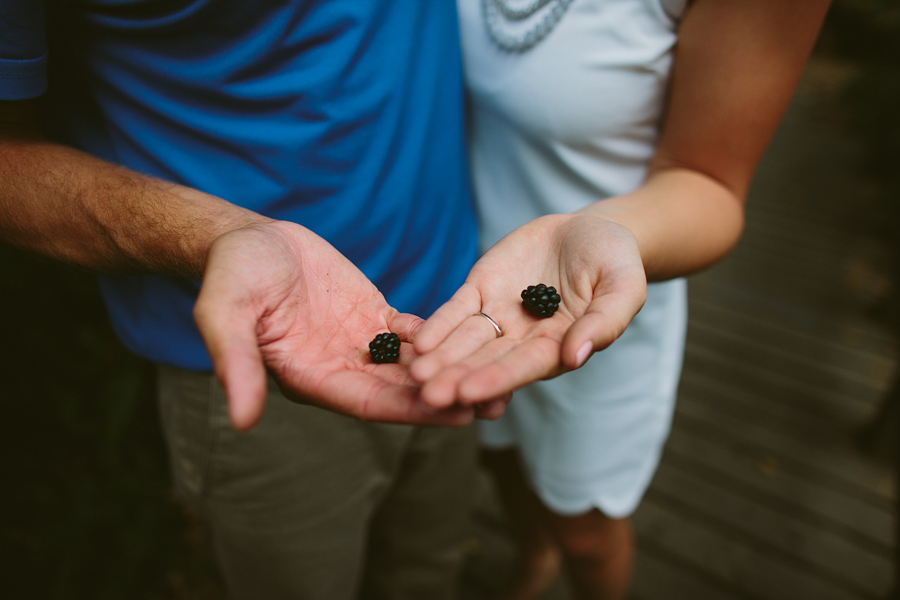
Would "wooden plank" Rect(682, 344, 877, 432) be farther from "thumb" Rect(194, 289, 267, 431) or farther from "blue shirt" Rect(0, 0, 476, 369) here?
"thumb" Rect(194, 289, 267, 431)

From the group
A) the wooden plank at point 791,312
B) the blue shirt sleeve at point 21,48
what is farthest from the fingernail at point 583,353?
the wooden plank at point 791,312

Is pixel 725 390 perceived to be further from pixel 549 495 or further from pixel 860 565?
pixel 549 495

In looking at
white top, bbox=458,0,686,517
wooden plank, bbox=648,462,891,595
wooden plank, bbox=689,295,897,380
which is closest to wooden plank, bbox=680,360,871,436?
wooden plank, bbox=689,295,897,380

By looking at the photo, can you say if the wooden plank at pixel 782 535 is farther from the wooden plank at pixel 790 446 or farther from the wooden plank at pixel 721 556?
the wooden plank at pixel 790 446

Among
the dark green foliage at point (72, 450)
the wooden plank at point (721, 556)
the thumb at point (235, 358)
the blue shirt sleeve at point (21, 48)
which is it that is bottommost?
the wooden plank at point (721, 556)

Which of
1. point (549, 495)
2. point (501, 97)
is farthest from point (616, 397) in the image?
point (501, 97)
